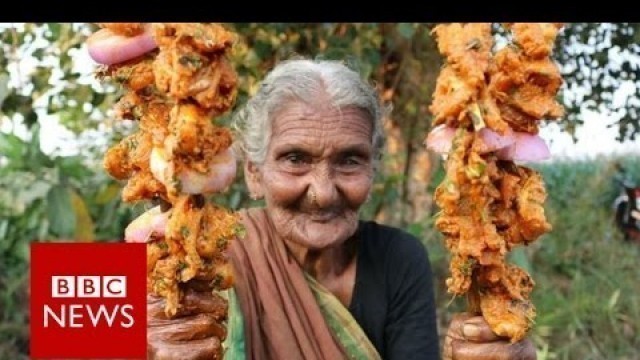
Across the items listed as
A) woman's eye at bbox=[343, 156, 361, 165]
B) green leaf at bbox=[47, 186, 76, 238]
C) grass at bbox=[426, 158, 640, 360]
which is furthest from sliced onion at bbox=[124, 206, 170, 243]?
grass at bbox=[426, 158, 640, 360]

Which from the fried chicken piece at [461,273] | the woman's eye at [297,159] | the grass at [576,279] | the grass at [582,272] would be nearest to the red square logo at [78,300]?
the woman's eye at [297,159]

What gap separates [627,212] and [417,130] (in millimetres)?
580

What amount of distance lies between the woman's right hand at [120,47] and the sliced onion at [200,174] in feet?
0.41

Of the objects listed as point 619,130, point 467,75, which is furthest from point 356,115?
point 619,130

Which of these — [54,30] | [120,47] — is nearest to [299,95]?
[120,47]

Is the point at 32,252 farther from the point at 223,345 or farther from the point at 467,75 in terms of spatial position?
the point at 467,75

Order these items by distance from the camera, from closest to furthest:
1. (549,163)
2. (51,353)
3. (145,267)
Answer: (145,267) < (51,353) < (549,163)

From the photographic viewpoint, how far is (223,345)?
4.68 ft

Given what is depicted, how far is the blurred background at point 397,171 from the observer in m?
2.40

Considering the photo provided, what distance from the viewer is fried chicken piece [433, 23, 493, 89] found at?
133 centimetres

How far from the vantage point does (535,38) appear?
1.34 m

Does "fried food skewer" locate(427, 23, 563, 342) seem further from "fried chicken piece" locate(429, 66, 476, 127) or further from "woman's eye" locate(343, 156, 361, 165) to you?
"woman's eye" locate(343, 156, 361, 165)

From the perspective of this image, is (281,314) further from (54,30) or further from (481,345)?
(54,30)

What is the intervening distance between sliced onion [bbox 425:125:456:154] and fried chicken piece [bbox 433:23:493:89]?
0.07 metres
